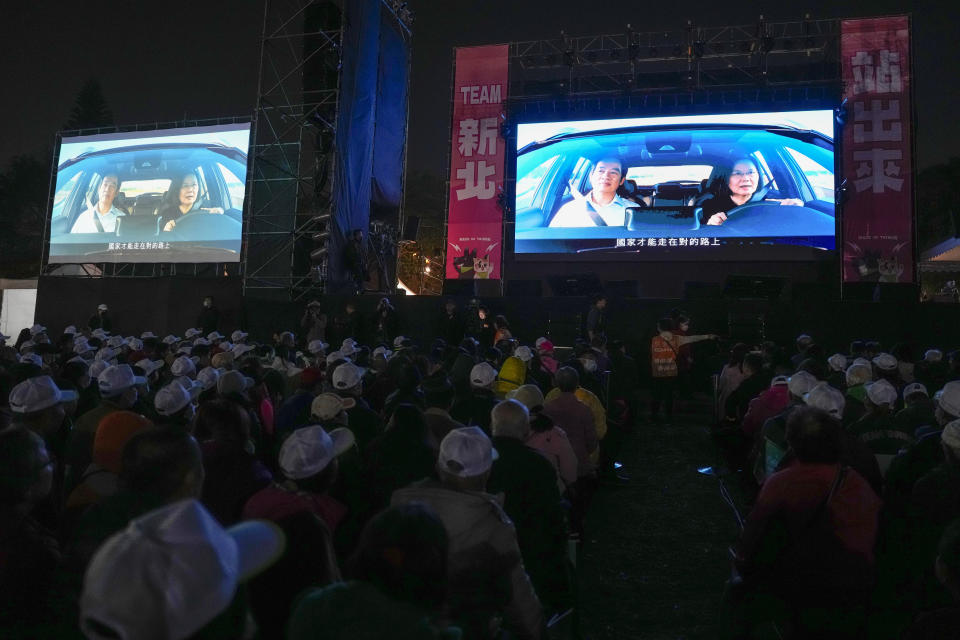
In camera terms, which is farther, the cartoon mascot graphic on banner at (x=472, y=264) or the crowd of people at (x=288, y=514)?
the cartoon mascot graphic on banner at (x=472, y=264)

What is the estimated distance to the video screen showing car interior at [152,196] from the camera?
17.6 meters

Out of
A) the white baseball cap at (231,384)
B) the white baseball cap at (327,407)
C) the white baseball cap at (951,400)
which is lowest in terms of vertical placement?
the white baseball cap at (327,407)

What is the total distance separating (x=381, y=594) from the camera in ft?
4.66

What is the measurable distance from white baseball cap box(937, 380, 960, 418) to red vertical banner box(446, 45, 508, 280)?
44.9 ft

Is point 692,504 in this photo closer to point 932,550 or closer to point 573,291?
point 932,550

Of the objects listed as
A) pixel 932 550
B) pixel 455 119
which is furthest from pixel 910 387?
pixel 455 119

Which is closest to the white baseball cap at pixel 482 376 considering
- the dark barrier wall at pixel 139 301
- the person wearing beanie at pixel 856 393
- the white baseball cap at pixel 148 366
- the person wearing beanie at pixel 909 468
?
the person wearing beanie at pixel 856 393

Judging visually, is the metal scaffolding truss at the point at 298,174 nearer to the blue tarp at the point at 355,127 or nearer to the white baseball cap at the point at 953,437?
the blue tarp at the point at 355,127

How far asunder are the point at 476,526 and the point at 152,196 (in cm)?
1855

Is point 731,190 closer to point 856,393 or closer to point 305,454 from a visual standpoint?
point 856,393

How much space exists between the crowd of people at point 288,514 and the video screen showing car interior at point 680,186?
36.9 feet

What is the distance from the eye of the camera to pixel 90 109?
5094cm

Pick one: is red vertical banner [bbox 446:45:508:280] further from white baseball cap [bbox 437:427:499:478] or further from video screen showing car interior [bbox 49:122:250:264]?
white baseball cap [bbox 437:427:499:478]

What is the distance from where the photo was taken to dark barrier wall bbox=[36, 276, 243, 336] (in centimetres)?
1608
